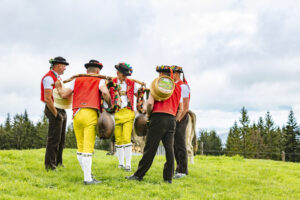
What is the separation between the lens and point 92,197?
4.57m

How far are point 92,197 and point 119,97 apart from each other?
7.46 feet

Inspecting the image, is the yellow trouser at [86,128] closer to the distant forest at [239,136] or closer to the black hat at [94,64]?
the black hat at [94,64]

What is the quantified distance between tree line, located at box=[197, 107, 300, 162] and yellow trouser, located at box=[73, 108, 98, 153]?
48335 millimetres

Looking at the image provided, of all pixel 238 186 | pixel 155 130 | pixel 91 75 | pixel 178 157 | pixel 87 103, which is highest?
pixel 91 75

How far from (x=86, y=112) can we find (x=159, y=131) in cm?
148

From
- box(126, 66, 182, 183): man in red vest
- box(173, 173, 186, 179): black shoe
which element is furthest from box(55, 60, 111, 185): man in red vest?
box(173, 173, 186, 179): black shoe

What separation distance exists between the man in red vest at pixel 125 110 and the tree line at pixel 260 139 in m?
47.0

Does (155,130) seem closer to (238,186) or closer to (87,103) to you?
(87,103)

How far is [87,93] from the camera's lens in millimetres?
5461

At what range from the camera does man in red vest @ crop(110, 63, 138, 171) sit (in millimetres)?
6516

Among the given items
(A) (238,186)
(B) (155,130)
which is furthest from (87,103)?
(A) (238,186)

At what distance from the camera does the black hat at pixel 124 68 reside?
6.45 meters

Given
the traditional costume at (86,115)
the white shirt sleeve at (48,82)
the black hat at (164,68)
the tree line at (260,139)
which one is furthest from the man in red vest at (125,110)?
the tree line at (260,139)

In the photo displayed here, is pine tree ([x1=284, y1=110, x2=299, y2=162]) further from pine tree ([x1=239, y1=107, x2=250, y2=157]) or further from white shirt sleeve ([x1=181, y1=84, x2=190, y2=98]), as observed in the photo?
white shirt sleeve ([x1=181, y1=84, x2=190, y2=98])
